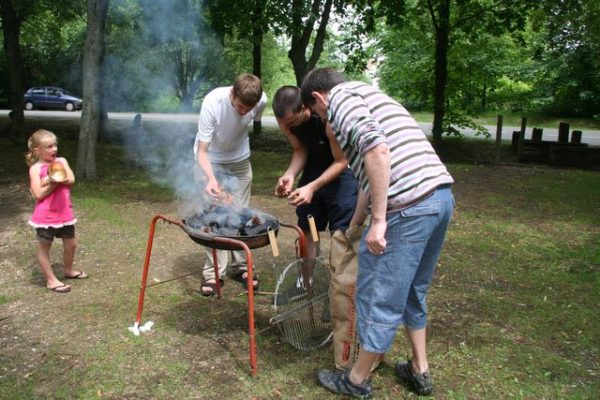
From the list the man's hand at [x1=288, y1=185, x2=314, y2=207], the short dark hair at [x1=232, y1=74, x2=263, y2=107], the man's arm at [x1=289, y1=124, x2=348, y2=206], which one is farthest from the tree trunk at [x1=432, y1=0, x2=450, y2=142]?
the man's hand at [x1=288, y1=185, x2=314, y2=207]

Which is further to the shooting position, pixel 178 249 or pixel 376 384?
A: pixel 178 249

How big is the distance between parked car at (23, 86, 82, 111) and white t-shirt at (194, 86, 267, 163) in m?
23.6

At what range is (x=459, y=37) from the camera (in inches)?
491

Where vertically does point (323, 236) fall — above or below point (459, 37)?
below

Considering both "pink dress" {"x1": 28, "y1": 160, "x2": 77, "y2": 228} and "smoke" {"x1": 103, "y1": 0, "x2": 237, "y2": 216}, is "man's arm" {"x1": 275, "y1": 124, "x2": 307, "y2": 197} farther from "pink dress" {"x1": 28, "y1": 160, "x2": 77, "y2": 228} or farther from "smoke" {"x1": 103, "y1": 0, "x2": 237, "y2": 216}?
"pink dress" {"x1": 28, "y1": 160, "x2": 77, "y2": 228}

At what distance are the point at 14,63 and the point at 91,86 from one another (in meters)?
5.29

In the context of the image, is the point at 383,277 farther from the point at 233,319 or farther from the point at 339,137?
the point at 233,319

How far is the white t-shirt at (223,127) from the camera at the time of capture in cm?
359

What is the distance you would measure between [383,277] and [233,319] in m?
1.56

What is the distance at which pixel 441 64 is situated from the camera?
12.0 meters

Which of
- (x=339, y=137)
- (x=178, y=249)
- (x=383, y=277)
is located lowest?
(x=178, y=249)

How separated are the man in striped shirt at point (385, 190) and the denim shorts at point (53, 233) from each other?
239 cm

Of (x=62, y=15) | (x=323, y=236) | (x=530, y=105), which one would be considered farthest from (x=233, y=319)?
(x=530, y=105)

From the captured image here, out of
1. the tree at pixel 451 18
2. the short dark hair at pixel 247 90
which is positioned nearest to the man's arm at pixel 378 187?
the short dark hair at pixel 247 90
